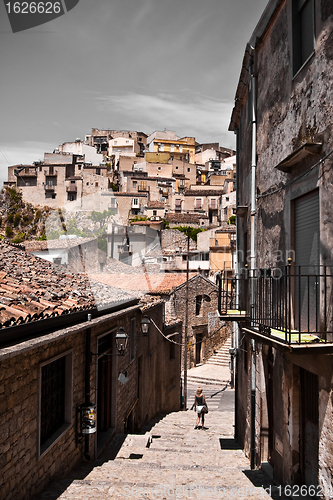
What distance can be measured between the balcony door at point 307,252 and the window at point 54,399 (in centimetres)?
387

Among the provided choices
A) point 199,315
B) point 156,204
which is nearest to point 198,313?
point 199,315

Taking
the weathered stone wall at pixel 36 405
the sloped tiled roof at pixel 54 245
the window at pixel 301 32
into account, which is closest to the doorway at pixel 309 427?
the weathered stone wall at pixel 36 405

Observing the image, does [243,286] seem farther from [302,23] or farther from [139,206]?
[139,206]

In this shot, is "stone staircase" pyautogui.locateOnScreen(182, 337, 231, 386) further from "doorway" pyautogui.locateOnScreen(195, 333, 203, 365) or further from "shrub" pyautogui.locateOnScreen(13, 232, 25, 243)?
"shrub" pyautogui.locateOnScreen(13, 232, 25, 243)

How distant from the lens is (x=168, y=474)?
7.71 meters

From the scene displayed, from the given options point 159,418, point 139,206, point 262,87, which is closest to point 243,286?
point 262,87

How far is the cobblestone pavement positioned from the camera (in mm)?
6258

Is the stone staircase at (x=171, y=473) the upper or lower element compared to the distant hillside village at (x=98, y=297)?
lower

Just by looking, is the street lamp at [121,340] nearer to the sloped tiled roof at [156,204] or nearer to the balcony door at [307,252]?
the balcony door at [307,252]

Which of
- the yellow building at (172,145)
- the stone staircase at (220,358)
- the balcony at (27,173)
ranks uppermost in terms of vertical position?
the yellow building at (172,145)

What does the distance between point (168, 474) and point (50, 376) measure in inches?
118

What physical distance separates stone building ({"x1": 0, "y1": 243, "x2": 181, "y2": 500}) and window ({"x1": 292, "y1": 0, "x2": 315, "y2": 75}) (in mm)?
5385

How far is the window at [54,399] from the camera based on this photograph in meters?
6.37

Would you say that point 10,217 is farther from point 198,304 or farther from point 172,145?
point 198,304
